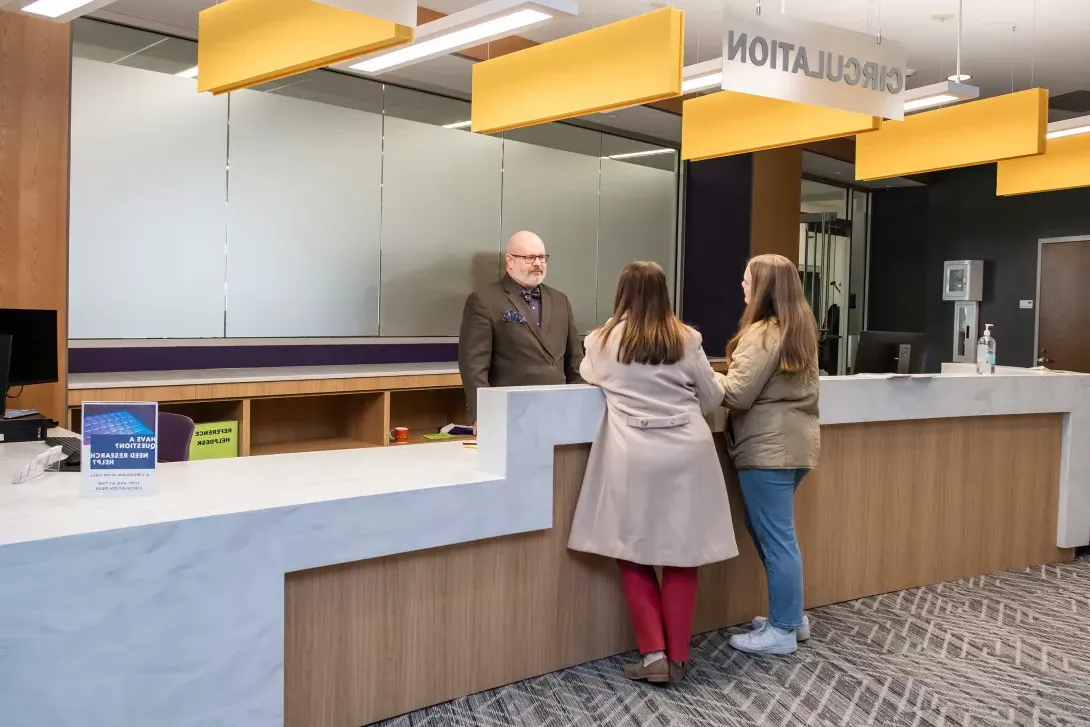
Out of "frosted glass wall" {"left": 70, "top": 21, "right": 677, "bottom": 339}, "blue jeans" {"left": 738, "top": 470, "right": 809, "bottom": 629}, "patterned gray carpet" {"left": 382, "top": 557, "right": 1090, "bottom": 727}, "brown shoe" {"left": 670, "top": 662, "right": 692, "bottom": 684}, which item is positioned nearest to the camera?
"patterned gray carpet" {"left": 382, "top": 557, "right": 1090, "bottom": 727}

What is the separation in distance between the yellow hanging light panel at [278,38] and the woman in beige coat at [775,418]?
1.66 m

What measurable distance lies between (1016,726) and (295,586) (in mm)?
2422

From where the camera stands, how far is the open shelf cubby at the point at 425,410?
661 centimetres

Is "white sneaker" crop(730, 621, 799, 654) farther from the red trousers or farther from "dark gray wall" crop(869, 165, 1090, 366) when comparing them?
"dark gray wall" crop(869, 165, 1090, 366)

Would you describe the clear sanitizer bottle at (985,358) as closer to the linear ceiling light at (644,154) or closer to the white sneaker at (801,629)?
the white sneaker at (801,629)

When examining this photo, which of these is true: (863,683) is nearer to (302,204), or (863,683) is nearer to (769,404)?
(769,404)

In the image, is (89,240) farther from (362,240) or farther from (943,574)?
(943,574)

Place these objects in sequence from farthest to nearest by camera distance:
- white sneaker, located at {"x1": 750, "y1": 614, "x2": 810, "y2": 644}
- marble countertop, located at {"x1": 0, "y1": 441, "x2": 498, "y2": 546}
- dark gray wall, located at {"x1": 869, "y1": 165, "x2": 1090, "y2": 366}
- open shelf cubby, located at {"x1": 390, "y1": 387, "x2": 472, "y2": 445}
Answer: dark gray wall, located at {"x1": 869, "y1": 165, "x2": 1090, "y2": 366} < open shelf cubby, located at {"x1": 390, "y1": 387, "x2": 472, "y2": 445} < white sneaker, located at {"x1": 750, "y1": 614, "x2": 810, "y2": 644} < marble countertop, located at {"x1": 0, "y1": 441, "x2": 498, "y2": 546}

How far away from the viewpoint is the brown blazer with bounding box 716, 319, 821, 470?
3.63 metres

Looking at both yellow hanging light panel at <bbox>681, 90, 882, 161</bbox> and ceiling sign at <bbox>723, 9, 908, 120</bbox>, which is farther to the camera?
yellow hanging light panel at <bbox>681, 90, 882, 161</bbox>

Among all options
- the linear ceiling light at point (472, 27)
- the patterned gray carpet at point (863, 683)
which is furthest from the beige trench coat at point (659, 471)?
the linear ceiling light at point (472, 27)

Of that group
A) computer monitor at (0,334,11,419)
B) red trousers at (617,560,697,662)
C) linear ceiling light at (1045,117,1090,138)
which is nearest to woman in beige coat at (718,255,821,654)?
red trousers at (617,560,697,662)

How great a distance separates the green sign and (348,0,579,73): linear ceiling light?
7.33 ft

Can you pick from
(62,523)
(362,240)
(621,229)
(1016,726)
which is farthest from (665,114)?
(62,523)
